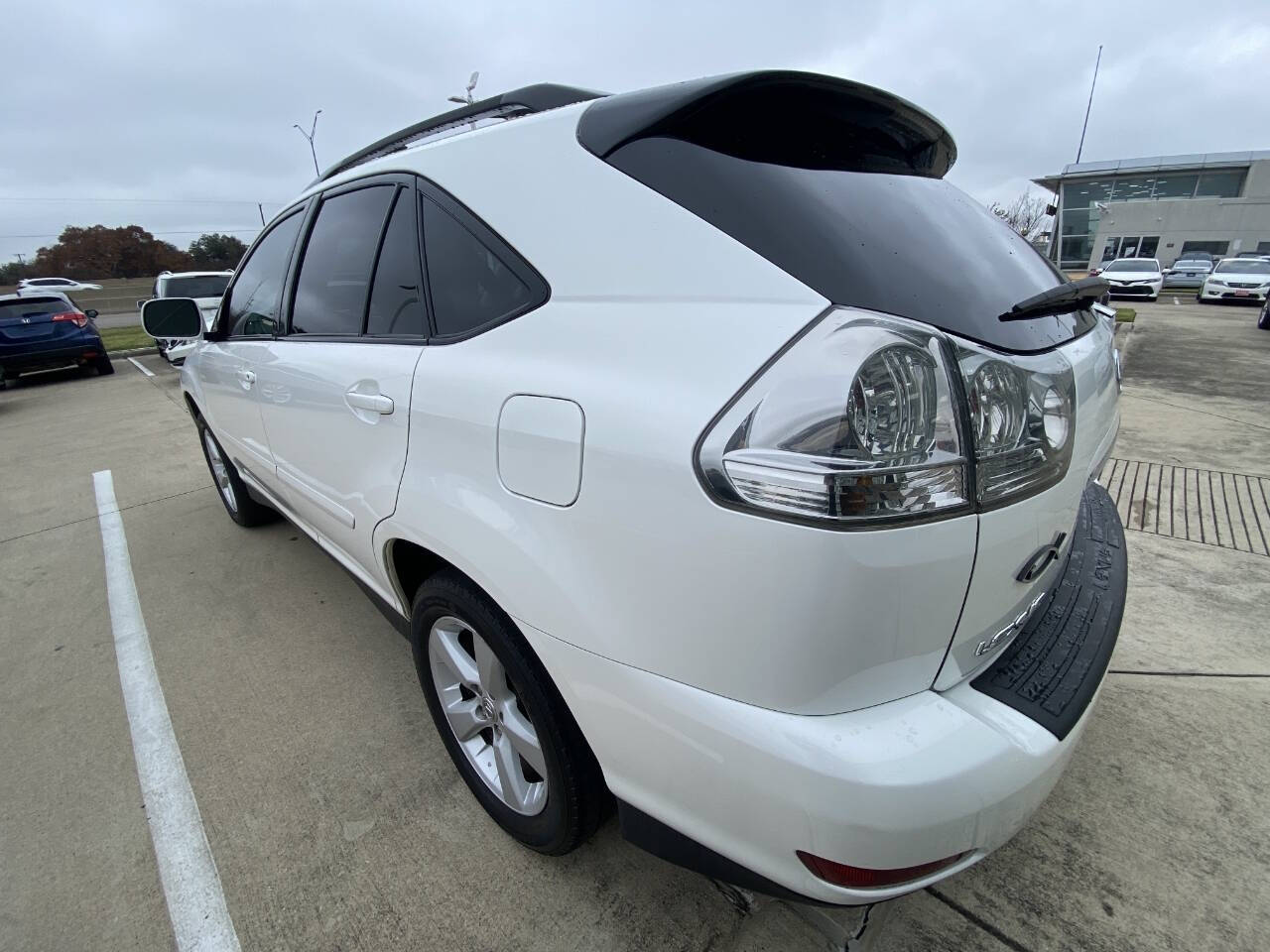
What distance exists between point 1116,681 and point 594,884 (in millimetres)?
2015

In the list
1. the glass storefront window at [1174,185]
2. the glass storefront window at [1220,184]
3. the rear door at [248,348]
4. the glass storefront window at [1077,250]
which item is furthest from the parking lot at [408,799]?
the glass storefront window at [1220,184]

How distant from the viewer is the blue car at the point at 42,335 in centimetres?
1035

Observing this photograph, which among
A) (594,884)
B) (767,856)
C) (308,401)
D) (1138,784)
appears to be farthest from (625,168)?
(1138,784)

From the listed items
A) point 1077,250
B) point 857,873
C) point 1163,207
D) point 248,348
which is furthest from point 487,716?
point 1077,250

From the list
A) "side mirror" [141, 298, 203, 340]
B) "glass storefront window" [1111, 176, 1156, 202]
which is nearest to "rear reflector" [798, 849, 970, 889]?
"side mirror" [141, 298, 203, 340]

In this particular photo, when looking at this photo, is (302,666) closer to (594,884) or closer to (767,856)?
(594,884)

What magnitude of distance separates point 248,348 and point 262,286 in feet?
0.99

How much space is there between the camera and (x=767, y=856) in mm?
1119

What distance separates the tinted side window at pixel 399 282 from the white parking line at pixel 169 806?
159 cm

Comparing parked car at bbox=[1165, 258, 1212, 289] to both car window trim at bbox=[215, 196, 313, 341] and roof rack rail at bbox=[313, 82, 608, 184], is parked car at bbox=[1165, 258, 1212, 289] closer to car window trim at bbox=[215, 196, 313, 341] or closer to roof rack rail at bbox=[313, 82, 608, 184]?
roof rack rail at bbox=[313, 82, 608, 184]

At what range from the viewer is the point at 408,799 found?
6.52 feet

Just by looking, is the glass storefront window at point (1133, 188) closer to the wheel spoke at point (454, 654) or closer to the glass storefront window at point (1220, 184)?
the glass storefront window at point (1220, 184)

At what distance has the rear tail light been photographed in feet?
3.14

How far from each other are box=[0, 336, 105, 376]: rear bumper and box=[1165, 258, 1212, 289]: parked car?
113ft
